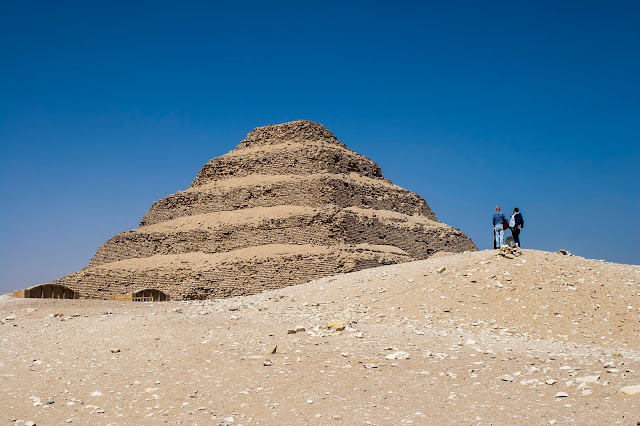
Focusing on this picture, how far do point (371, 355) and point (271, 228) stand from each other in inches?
981

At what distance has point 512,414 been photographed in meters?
6.45

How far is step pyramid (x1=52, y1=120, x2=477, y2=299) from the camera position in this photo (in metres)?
30.5

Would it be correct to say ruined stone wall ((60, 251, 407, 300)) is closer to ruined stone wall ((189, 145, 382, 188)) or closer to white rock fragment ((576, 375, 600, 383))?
ruined stone wall ((189, 145, 382, 188))

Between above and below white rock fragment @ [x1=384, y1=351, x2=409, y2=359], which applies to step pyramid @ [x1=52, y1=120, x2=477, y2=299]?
above

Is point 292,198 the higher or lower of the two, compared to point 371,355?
higher

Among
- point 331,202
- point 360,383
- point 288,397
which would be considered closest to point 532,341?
point 360,383

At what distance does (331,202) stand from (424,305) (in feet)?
70.9

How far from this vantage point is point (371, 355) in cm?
897

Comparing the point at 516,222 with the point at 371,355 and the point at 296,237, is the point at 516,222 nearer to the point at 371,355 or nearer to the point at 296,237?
the point at 371,355

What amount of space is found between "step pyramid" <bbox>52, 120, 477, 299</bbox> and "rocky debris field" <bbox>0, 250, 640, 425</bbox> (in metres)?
13.8

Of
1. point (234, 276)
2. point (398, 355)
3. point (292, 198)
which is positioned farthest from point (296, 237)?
point (398, 355)

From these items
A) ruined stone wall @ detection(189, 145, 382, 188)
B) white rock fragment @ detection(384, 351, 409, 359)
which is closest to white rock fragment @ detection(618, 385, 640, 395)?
white rock fragment @ detection(384, 351, 409, 359)

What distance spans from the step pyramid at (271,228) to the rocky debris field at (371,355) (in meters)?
13.8

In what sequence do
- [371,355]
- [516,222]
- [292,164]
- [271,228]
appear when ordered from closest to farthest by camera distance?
[371,355], [516,222], [271,228], [292,164]
